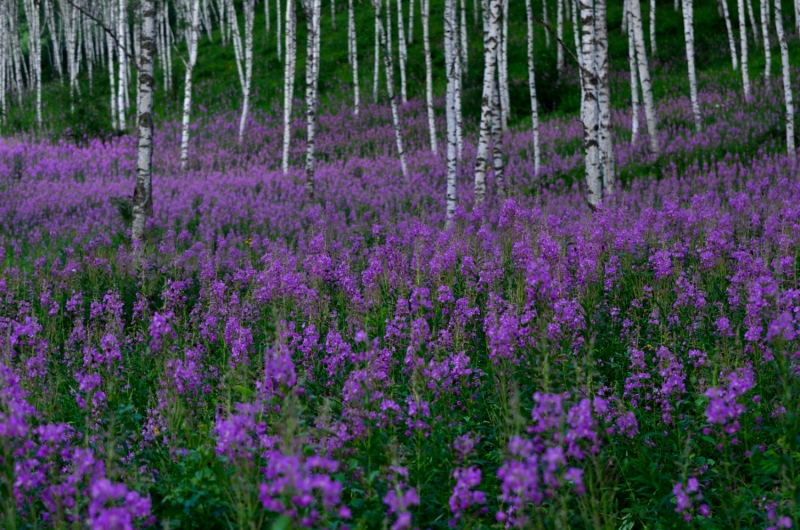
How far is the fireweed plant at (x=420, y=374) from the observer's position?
2.98 metres

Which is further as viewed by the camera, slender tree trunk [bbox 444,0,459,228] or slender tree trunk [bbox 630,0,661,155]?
slender tree trunk [bbox 630,0,661,155]

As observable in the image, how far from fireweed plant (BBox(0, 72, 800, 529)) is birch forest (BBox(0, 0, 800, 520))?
0.11ft

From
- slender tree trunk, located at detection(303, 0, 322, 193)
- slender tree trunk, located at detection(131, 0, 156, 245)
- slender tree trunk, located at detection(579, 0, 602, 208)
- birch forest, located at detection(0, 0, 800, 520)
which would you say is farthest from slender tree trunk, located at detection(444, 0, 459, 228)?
slender tree trunk, located at detection(131, 0, 156, 245)

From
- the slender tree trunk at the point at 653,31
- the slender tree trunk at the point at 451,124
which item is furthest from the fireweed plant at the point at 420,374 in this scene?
the slender tree trunk at the point at 653,31

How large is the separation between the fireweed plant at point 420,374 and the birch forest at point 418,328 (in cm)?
3

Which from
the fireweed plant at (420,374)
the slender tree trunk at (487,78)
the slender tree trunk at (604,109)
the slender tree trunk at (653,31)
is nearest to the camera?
the fireweed plant at (420,374)

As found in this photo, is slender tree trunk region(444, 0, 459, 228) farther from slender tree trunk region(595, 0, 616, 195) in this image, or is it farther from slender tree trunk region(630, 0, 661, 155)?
slender tree trunk region(630, 0, 661, 155)

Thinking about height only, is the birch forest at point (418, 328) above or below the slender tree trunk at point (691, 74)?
below

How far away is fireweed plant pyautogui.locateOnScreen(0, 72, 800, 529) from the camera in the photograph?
2982mm

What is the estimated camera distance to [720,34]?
2931 centimetres

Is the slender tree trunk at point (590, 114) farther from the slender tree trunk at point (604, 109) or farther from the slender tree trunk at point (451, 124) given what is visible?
the slender tree trunk at point (451, 124)

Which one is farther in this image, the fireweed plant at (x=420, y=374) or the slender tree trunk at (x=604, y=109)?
the slender tree trunk at (x=604, y=109)

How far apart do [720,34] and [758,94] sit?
11595 mm

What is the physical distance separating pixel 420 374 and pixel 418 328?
0.66 m
